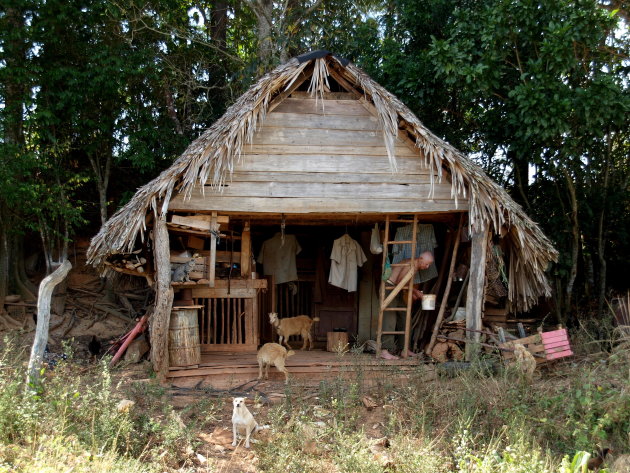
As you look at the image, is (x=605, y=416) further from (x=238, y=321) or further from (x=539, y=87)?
(x=238, y=321)

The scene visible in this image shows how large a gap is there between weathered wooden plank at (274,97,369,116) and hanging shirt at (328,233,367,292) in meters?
2.37

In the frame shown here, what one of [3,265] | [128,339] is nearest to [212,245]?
[128,339]

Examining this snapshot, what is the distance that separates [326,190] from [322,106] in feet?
A: 3.91

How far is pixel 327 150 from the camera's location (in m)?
8.20

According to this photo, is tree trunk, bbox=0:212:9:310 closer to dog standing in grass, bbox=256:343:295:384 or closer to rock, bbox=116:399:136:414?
dog standing in grass, bbox=256:343:295:384

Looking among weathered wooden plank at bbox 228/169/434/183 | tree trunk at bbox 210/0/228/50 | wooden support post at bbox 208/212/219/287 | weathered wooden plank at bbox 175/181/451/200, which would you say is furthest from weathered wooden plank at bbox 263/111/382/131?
tree trunk at bbox 210/0/228/50

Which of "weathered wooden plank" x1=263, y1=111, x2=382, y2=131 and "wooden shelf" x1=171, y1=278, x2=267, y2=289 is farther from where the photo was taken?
"wooden shelf" x1=171, y1=278, x2=267, y2=289

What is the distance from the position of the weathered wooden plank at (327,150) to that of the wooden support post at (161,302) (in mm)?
1582

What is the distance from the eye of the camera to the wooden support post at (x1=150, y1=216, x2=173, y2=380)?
303 inches

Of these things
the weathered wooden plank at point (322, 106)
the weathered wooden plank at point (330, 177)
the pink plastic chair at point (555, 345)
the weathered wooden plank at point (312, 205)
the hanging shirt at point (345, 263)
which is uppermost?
the weathered wooden plank at point (322, 106)

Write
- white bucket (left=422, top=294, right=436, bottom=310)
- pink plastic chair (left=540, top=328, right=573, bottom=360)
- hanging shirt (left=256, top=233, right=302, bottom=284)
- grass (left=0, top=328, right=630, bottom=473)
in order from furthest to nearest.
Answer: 1. hanging shirt (left=256, top=233, right=302, bottom=284)
2. white bucket (left=422, top=294, right=436, bottom=310)
3. pink plastic chair (left=540, top=328, right=573, bottom=360)
4. grass (left=0, top=328, right=630, bottom=473)

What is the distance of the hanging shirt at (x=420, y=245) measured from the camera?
9.29m

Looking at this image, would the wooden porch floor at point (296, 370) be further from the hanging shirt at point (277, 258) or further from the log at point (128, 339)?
the hanging shirt at point (277, 258)

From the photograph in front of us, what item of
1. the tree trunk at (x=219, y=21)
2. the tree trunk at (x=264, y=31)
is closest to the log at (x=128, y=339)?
the tree trunk at (x=264, y=31)
